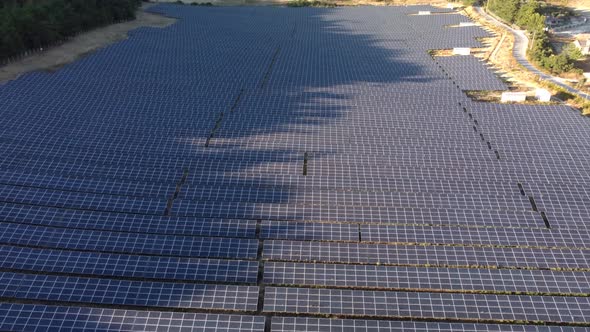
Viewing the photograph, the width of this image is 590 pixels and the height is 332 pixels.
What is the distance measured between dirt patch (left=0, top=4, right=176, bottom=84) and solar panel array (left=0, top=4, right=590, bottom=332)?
7243mm

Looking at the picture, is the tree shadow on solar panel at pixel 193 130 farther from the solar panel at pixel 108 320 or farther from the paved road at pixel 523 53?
the paved road at pixel 523 53

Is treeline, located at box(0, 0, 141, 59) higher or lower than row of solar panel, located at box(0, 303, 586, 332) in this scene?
higher

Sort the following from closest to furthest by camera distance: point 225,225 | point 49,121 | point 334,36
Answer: point 225,225 < point 49,121 < point 334,36

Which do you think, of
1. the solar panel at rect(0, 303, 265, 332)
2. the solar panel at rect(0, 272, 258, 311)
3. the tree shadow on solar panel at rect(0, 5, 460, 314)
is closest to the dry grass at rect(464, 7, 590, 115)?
the tree shadow on solar panel at rect(0, 5, 460, 314)

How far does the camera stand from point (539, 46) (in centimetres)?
5597

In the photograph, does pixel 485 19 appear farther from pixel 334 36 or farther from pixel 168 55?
pixel 168 55

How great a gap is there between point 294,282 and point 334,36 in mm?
51382

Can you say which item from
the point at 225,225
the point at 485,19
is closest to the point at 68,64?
the point at 225,225

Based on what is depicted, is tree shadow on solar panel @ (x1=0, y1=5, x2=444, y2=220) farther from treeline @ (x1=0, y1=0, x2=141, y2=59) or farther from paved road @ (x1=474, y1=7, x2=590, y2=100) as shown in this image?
paved road @ (x1=474, y1=7, x2=590, y2=100)

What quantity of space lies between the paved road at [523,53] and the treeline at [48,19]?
58030 mm

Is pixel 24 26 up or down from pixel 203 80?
up

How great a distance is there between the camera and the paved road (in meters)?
47.2

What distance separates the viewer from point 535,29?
6247 centimetres

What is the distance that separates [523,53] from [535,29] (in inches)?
303
